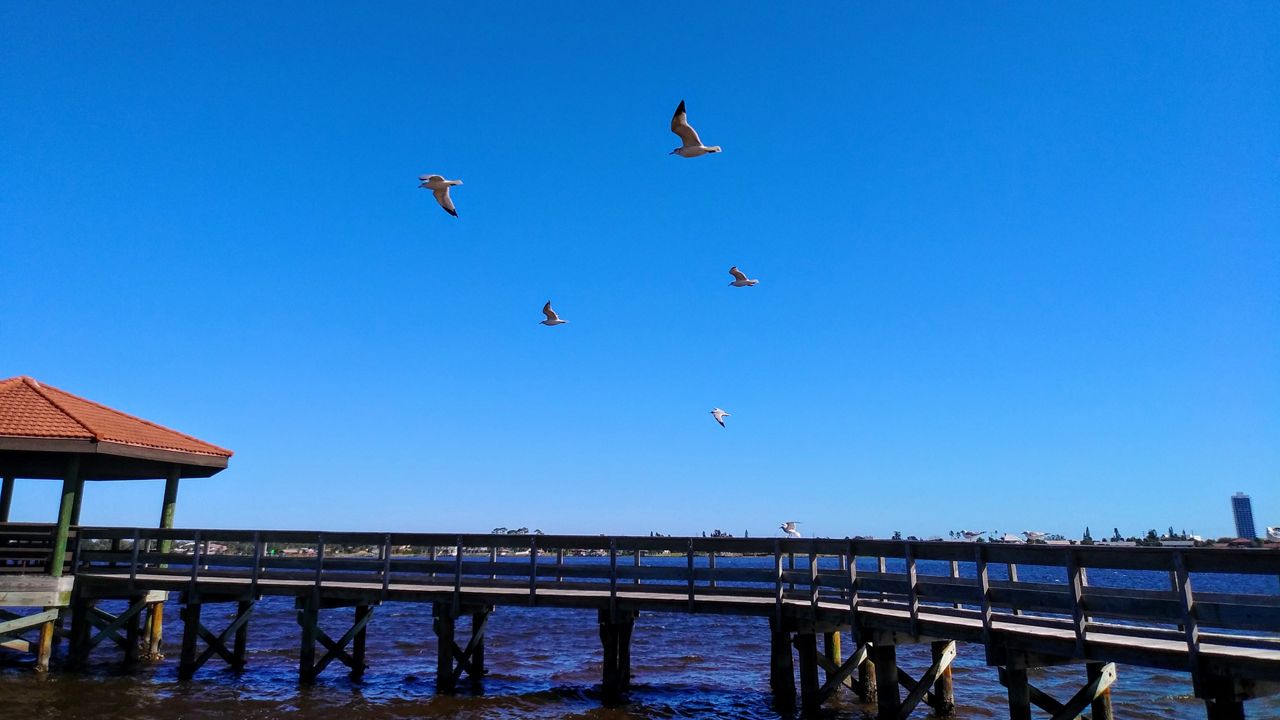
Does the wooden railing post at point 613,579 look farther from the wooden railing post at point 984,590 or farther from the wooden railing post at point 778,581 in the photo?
the wooden railing post at point 984,590

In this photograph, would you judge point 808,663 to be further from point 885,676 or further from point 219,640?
point 219,640

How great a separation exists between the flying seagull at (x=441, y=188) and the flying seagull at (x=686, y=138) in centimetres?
428

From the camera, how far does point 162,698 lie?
49.8ft

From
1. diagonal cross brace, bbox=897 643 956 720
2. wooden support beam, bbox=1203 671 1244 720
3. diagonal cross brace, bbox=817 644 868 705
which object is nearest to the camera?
wooden support beam, bbox=1203 671 1244 720

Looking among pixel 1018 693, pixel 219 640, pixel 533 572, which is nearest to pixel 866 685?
pixel 1018 693

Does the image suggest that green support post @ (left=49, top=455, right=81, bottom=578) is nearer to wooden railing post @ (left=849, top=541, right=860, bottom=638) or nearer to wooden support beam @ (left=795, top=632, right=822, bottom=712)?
wooden support beam @ (left=795, top=632, right=822, bottom=712)

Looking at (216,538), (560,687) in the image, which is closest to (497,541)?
(560,687)

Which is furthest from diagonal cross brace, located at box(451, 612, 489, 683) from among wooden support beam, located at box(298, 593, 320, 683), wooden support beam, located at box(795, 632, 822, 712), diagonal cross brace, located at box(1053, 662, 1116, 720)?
diagonal cross brace, located at box(1053, 662, 1116, 720)

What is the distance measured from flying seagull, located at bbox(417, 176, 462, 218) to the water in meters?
9.16

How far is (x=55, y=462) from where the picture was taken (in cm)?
1906

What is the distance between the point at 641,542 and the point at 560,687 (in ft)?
15.9

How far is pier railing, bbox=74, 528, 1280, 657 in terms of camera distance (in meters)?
Result: 8.42

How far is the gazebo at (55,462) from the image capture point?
54.2 ft

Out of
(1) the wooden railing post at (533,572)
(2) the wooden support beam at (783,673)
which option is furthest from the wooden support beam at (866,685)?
(1) the wooden railing post at (533,572)
